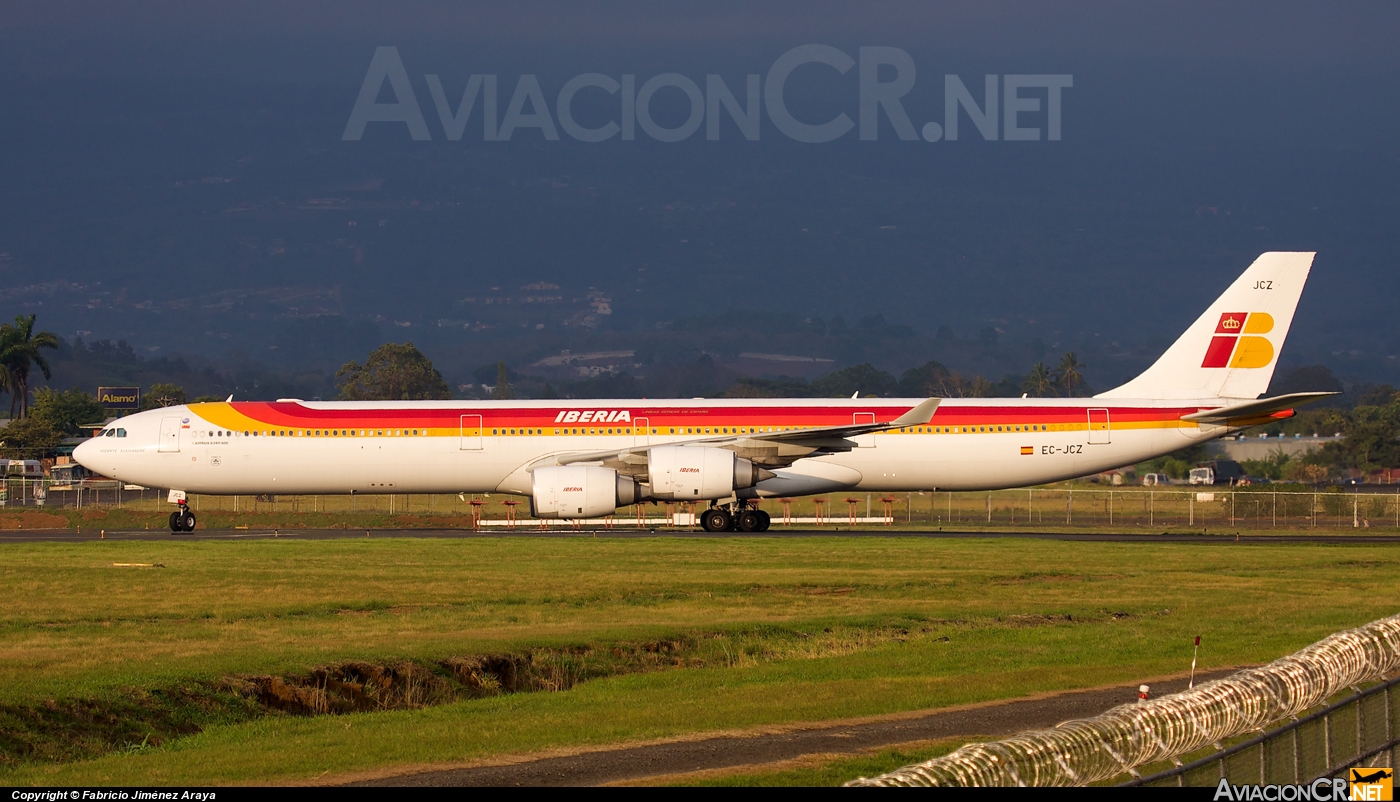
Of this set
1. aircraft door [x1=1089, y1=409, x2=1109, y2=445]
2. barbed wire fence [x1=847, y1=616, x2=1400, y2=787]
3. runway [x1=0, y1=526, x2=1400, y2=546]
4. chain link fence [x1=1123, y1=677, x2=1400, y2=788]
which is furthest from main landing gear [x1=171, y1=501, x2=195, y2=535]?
chain link fence [x1=1123, y1=677, x2=1400, y2=788]

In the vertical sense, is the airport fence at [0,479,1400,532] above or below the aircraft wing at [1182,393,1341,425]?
below

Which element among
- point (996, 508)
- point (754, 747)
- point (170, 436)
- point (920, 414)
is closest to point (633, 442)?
point (920, 414)

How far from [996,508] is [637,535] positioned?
67.2 feet

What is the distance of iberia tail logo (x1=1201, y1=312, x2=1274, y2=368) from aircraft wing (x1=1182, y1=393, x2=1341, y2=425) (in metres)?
2.31

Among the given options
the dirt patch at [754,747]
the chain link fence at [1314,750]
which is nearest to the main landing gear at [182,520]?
the dirt patch at [754,747]

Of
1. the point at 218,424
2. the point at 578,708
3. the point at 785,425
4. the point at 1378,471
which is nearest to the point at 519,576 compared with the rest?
the point at 578,708

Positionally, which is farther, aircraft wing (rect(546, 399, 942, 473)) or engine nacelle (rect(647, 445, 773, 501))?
aircraft wing (rect(546, 399, 942, 473))

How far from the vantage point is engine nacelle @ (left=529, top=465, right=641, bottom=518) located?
34906mm

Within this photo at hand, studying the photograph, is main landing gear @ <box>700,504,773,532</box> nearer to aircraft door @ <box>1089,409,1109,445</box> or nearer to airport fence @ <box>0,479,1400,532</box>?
airport fence @ <box>0,479,1400,532</box>

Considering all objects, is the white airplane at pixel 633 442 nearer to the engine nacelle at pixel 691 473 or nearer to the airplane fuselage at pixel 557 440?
the airplane fuselage at pixel 557 440

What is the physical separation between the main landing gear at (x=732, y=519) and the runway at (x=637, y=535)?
0.38 m

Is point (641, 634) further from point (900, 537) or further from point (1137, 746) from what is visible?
point (900, 537)

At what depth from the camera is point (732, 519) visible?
127ft

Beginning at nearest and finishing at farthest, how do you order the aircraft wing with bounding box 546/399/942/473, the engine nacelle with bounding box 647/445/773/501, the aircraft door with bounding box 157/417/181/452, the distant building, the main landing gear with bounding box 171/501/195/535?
the engine nacelle with bounding box 647/445/773/501 → the aircraft wing with bounding box 546/399/942/473 → the aircraft door with bounding box 157/417/181/452 → the main landing gear with bounding box 171/501/195/535 → the distant building
